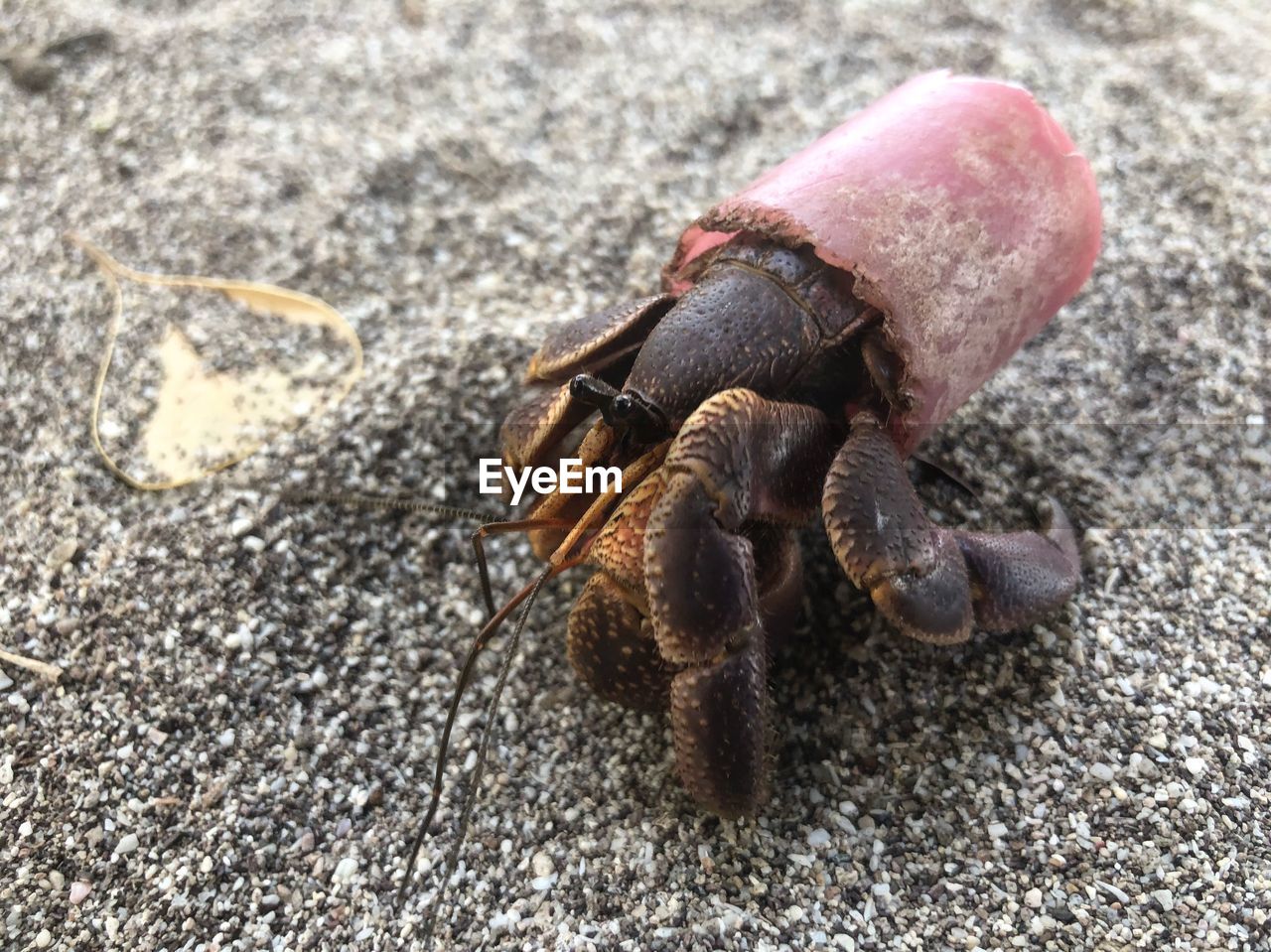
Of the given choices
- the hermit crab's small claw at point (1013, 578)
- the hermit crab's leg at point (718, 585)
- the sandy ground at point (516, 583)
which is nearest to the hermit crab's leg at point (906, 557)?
the hermit crab's small claw at point (1013, 578)

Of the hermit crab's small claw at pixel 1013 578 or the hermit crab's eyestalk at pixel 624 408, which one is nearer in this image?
the hermit crab's eyestalk at pixel 624 408

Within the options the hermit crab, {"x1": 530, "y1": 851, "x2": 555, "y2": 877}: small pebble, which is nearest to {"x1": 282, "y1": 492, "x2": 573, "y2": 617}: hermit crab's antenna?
the hermit crab

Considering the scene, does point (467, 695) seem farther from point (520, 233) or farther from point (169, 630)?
point (520, 233)

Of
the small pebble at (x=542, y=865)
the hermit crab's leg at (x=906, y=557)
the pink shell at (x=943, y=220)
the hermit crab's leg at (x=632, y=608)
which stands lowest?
the small pebble at (x=542, y=865)

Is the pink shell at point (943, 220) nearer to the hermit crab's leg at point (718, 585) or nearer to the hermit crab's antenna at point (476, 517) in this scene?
the hermit crab's leg at point (718, 585)

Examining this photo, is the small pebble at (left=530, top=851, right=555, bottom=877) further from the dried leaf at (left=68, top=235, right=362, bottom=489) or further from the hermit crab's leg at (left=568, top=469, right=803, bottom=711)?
the dried leaf at (left=68, top=235, right=362, bottom=489)

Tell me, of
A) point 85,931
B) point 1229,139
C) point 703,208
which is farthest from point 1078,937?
point 1229,139

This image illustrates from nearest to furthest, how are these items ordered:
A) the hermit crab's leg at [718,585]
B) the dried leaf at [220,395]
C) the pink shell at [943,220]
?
the hermit crab's leg at [718,585] → the pink shell at [943,220] → the dried leaf at [220,395]
